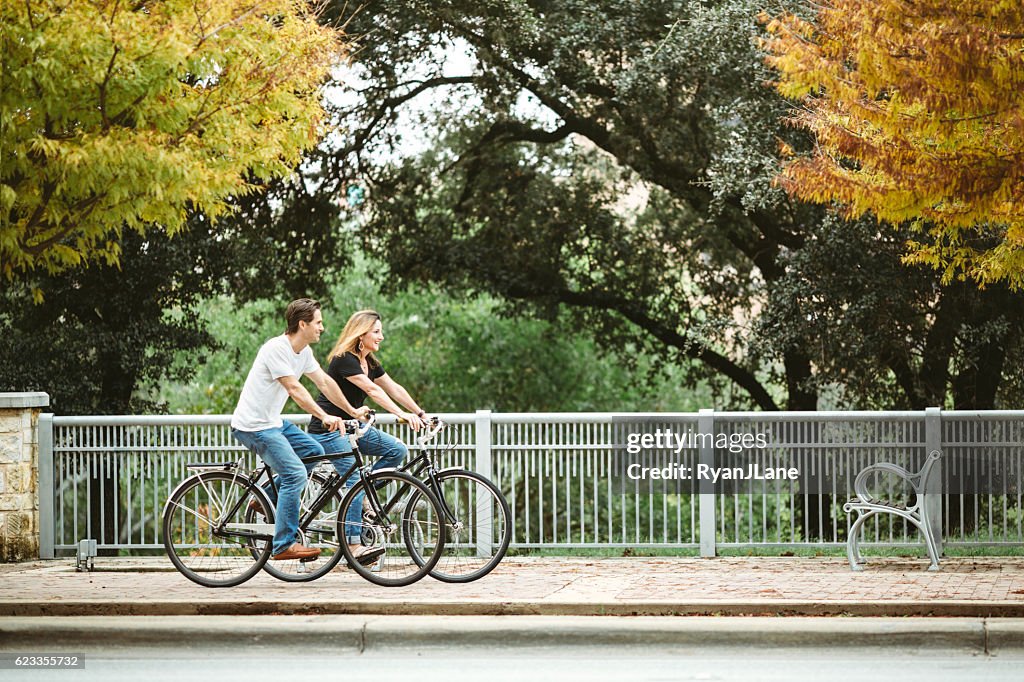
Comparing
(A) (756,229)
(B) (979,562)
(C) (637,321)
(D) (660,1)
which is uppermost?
(D) (660,1)

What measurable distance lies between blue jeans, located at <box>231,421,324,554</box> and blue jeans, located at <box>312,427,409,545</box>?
0.39 meters

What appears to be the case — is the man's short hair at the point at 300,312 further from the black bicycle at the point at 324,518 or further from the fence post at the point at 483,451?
the fence post at the point at 483,451

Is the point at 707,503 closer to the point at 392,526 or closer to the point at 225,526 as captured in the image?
the point at 392,526

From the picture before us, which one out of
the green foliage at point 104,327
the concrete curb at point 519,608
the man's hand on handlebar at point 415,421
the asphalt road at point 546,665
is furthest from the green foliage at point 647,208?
the asphalt road at point 546,665

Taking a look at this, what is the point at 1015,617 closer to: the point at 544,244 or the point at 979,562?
the point at 979,562

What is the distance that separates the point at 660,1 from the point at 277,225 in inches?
265

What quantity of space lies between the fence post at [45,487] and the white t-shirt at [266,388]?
2987 millimetres

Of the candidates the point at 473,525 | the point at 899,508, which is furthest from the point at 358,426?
the point at 899,508

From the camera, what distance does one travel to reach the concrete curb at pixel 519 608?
25.8 ft

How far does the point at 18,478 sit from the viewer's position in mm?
10914

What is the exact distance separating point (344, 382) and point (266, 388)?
2.22 feet

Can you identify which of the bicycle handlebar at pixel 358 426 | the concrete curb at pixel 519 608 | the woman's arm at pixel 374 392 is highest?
the woman's arm at pixel 374 392

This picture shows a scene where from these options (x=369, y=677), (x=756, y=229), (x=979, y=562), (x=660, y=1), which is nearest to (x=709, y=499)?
(x=979, y=562)

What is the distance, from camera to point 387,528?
9031 millimetres
